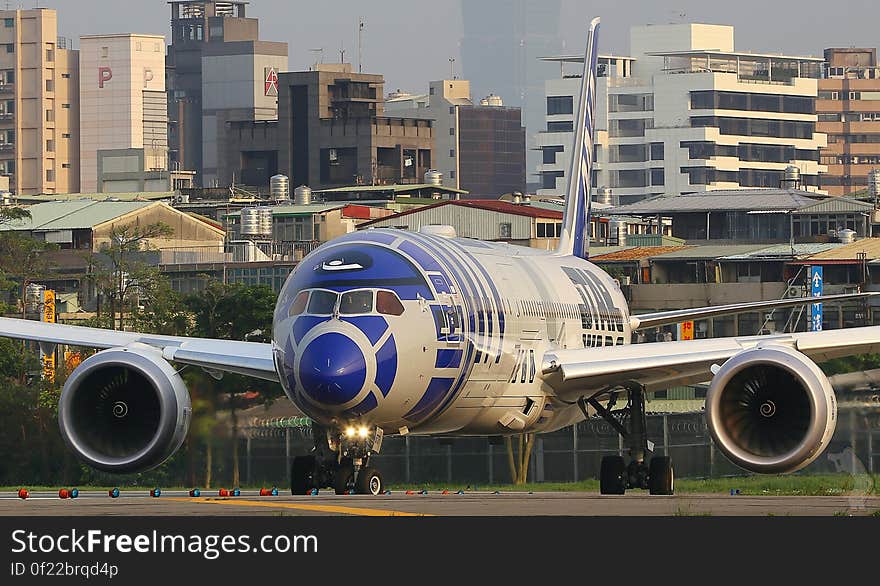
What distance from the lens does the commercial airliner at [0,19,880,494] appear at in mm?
28578

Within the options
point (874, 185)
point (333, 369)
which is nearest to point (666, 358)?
point (333, 369)

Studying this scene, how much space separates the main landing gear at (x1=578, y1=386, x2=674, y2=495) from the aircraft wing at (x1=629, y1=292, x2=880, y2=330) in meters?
2.31

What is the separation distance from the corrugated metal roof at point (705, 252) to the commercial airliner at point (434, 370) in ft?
309

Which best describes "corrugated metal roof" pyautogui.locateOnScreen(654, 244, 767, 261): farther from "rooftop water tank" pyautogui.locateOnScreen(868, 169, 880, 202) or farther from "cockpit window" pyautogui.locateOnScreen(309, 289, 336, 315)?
"cockpit window" pyautogui.locateOnScreen(309, 289, 336, 315)

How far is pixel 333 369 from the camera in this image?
27562mm

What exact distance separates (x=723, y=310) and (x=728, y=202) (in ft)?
417

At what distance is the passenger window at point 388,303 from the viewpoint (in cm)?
2889

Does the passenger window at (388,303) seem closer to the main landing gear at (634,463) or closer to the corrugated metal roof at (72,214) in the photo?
the main landing gear at (634,463)

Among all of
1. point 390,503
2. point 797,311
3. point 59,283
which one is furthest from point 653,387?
point 59,283

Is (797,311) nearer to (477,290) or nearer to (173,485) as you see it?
(173,485)

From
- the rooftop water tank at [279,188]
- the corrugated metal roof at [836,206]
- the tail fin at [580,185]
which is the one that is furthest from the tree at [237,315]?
the rooftop water tank at [279,188]

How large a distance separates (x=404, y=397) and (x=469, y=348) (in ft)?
7.83

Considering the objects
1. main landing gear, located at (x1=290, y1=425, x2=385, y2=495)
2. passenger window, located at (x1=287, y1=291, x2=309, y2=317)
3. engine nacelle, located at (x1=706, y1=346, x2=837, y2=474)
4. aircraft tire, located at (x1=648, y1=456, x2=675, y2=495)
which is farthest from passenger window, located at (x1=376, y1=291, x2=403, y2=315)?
aircraft tire, located at (x1=648, y1=456, x2=675, y2=495)

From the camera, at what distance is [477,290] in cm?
3225
